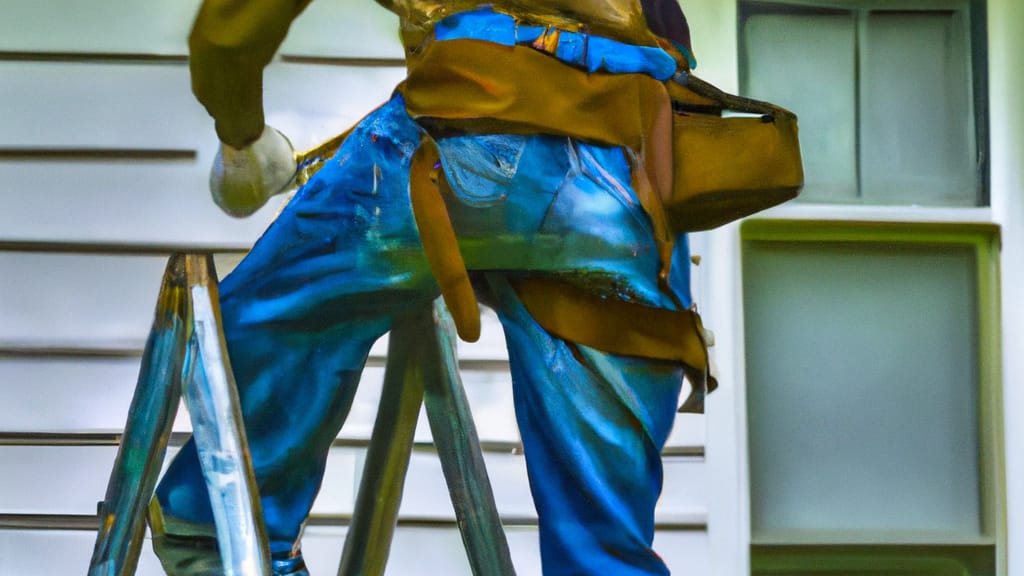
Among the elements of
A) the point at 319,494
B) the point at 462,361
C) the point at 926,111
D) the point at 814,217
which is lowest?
the point at 319,494

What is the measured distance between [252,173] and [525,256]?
36 centimetres

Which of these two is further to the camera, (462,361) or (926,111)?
(926,111)

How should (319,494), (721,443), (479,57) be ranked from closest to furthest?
(479,57)
(319,494)
(721,443)

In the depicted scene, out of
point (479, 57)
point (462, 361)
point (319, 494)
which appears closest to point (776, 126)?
point (479, 57)

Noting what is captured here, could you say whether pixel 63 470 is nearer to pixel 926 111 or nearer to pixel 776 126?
pixel 776 126

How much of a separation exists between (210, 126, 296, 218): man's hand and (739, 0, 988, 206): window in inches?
19.5

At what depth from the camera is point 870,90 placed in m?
1.35

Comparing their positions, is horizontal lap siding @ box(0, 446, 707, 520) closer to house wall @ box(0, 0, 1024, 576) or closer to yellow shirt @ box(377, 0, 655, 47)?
house wall @ box(0, 0, 1024, 576)

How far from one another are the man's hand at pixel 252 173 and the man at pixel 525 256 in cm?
13

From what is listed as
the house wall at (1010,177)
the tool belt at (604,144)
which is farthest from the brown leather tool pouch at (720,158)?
the house wall at (1010,177)

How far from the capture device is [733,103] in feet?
3.41

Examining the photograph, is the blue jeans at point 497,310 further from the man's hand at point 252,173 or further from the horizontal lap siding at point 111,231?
the horizontal lap siding at point 111,231

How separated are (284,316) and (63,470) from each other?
408 millimetres

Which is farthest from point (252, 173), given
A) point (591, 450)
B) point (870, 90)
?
point (870, 90)
